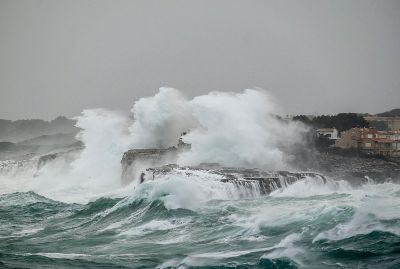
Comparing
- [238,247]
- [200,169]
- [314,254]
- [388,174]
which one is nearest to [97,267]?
[238,247]

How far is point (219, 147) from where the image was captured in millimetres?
35406

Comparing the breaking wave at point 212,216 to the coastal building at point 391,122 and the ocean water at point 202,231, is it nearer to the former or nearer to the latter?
the ocean water at point 202,231

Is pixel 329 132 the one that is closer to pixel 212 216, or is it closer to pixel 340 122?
pixel 340 122

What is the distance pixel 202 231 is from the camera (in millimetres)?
18359

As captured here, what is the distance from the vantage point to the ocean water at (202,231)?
1427 cm

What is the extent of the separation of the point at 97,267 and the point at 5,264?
252 centimetres

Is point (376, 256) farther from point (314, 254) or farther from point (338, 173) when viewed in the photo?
point (338, 173)

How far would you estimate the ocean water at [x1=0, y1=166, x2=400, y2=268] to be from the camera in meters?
14.3

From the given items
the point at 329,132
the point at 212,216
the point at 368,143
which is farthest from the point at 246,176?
the point at 329,132

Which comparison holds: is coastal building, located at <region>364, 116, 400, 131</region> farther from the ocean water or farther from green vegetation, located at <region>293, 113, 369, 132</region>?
the ocean water

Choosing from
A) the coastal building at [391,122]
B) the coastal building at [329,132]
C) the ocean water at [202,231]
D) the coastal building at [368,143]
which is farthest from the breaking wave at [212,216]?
the coastal building at [391,122]

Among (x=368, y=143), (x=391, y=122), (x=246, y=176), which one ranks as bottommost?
(x=246, y=176)

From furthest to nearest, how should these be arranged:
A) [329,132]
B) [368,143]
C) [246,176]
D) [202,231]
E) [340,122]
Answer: [340,122], [329,132], [368,143], [246,176], [202,231]

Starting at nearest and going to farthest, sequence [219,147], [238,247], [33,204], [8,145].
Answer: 1. [238,247]
2. [33,204]
3. [219,147]
4. [8,145]
